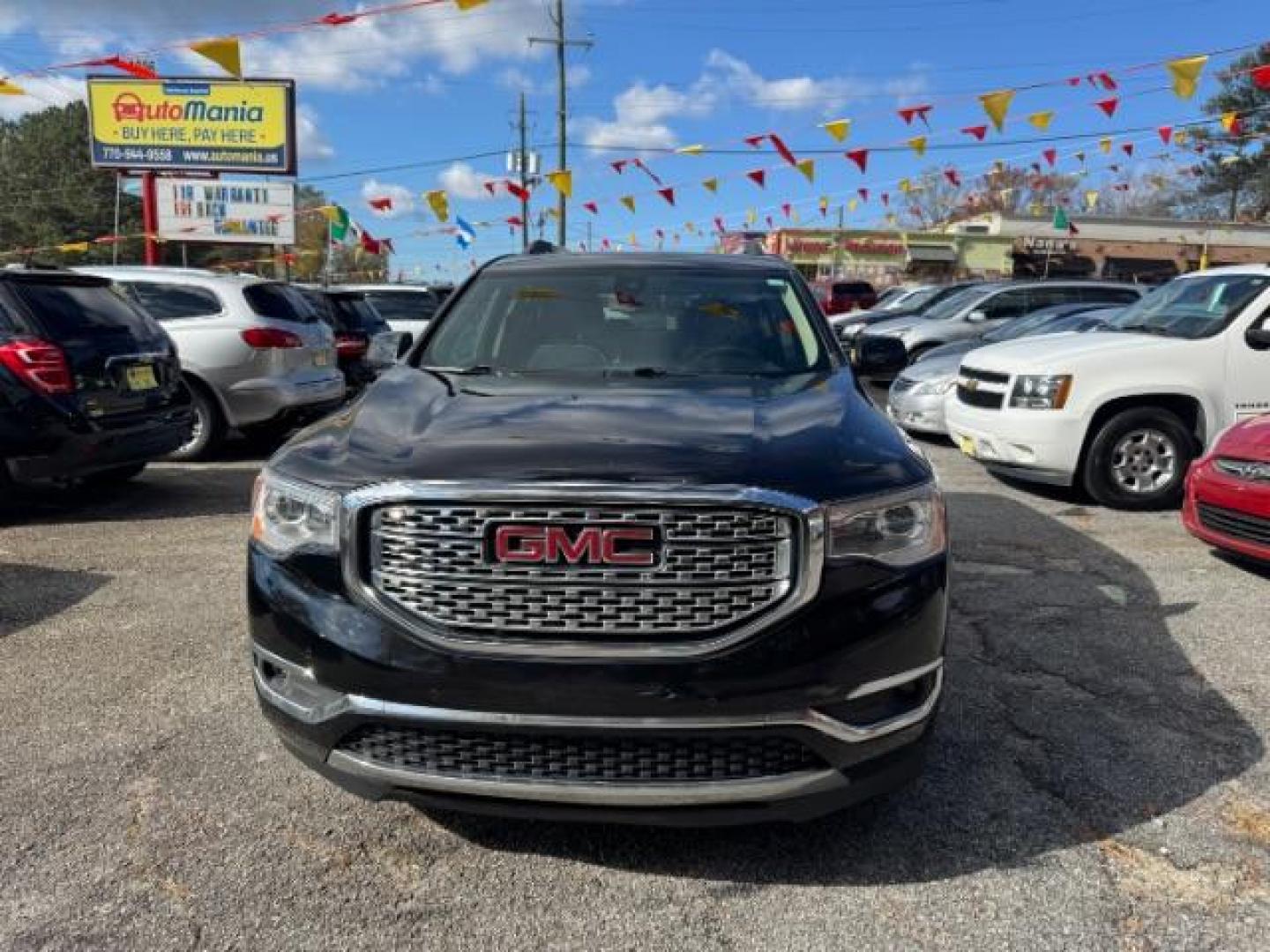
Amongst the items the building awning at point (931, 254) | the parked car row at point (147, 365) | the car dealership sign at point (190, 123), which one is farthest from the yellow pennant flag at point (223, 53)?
the building awning at point (931, 254)

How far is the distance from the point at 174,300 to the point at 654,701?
7.99 m

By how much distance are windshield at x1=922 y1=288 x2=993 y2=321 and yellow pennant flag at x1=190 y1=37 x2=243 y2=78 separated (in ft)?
33.2

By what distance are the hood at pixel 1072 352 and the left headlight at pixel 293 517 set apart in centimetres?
590

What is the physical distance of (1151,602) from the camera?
4.92 metres

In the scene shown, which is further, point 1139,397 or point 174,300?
point 174,300

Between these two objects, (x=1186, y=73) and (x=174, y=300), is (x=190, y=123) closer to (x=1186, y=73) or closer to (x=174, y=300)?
(x=174, y=300)

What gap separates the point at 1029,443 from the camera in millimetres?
7059

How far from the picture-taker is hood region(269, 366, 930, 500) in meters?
2.43

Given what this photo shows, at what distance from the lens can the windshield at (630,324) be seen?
3793mm

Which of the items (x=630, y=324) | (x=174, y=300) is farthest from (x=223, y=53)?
(x=630, y=324)

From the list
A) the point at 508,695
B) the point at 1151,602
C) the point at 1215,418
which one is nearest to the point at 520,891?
the point at 508,695

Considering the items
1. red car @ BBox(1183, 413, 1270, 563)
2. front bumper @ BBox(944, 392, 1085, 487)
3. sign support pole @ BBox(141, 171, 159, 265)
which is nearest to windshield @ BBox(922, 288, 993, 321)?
front bumper @ BBox(944, 392, 1085, 487)

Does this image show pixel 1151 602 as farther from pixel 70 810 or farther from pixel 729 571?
pixel 70 810

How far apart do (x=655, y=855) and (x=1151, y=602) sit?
343 cm
